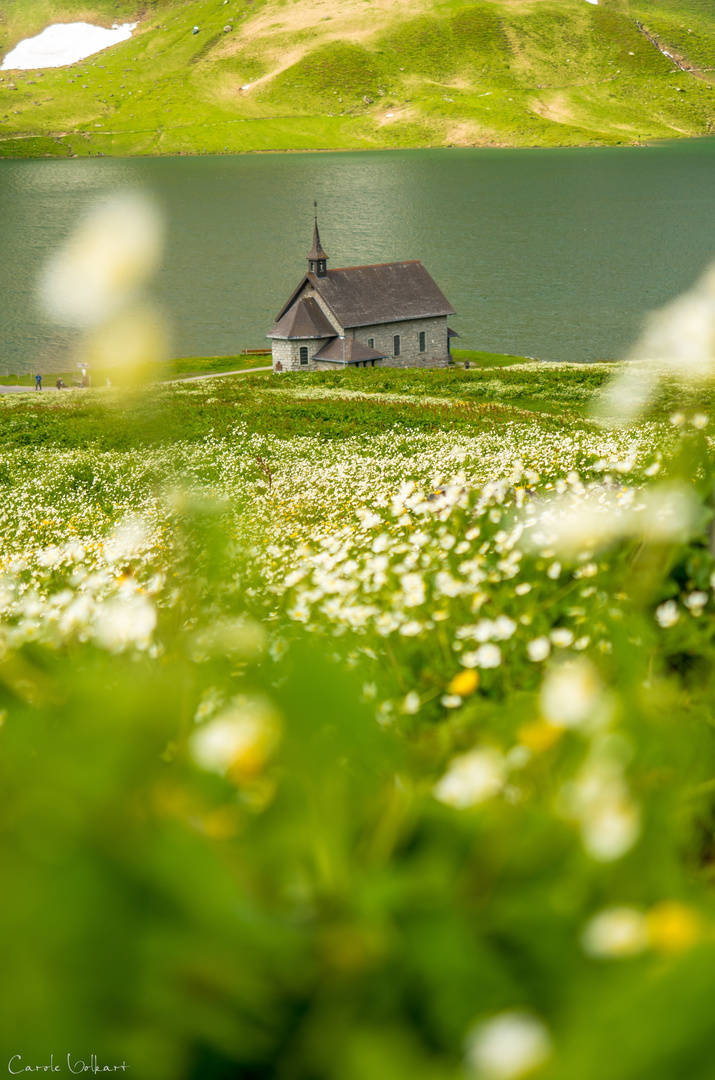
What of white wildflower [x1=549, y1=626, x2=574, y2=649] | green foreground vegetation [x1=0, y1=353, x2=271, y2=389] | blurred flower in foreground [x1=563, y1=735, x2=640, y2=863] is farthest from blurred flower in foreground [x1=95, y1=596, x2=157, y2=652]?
green foreground vegetation [x1=0, y1=353, x2=271, y2=389]

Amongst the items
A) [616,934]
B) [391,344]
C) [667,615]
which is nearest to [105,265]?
[616,934]

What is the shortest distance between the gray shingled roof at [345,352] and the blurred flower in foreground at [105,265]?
66382mm

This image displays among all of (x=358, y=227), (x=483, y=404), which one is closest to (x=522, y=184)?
(x=358, y=227)

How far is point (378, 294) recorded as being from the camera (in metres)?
71.9

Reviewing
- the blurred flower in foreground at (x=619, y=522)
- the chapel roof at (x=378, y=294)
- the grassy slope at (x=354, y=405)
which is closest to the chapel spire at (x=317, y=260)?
the chapel roof at (x=378, y=294)

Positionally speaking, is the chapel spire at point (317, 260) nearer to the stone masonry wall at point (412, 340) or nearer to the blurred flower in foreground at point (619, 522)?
the stone masonry wall at point (412, 340)

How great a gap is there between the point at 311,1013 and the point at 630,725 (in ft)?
2.42

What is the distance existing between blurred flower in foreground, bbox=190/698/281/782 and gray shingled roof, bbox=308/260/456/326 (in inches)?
2737

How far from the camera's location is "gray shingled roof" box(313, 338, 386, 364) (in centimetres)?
6744

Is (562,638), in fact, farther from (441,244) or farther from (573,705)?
(441,244)

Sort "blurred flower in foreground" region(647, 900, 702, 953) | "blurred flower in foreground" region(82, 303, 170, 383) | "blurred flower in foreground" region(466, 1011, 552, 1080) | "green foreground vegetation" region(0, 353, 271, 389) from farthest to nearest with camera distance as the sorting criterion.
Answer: "green foreground vegetation" region(0, 353, 271, 389)
"blurred flower in foreground" region(82, 303, 170, 383)
"blurred flower in foreground" region(647, 900, 702, 953)
"blurred flower in foreground" region(466, 1011, 552, 1080)

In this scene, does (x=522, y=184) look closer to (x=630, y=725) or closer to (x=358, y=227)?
(x=358, y=227)

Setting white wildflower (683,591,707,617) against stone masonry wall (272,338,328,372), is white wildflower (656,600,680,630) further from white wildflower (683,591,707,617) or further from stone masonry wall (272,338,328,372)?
stone masonry wall (272,338,328,372)

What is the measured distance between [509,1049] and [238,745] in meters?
0.50
